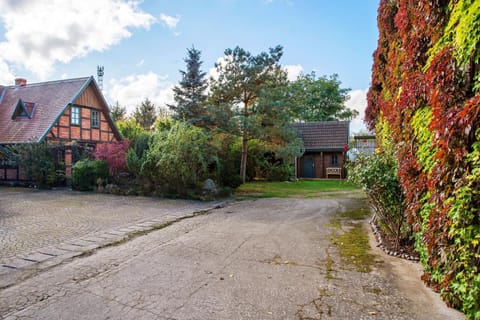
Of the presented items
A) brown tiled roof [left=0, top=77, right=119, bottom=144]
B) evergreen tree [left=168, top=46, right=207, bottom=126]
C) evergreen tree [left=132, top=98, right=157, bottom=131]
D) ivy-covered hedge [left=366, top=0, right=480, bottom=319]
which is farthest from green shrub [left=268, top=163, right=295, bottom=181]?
evergreen tree [left=132, top=98, right=157, bottom=131]

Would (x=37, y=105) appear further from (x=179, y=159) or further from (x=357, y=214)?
(x=357, y=214)

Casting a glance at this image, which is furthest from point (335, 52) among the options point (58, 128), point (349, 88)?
point (349, 88)

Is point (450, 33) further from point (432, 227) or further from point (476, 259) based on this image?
point (476, 259)

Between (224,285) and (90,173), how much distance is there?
12.0m

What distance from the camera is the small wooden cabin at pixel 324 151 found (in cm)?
2133

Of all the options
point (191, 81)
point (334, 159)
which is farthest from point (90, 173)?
point (334, 159)

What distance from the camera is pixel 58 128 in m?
16.5

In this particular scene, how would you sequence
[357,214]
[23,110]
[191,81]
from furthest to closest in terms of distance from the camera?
[191,81]
[23,110]
[357,214]

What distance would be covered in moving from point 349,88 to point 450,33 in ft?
112

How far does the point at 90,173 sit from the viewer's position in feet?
43.5

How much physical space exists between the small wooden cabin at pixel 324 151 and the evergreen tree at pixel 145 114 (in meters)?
22.6

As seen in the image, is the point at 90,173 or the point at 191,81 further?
the point at 191,81

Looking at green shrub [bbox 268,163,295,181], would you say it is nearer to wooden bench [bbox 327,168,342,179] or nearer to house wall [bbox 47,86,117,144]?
wooden bench [bbox 327,168,342,179]

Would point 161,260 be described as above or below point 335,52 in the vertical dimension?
below
